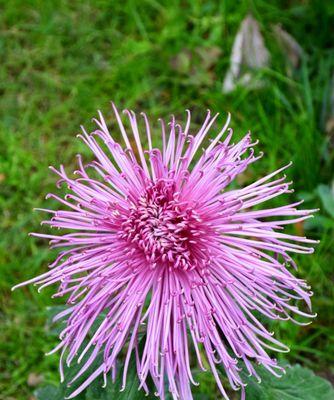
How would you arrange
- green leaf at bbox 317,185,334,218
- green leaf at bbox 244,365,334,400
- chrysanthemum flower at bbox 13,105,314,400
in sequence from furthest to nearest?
green leaf at bbox 317,185,334,218, green leaf at bbox 244,365,334,400, chrysanthemum flower at bbox 13,105,314,400

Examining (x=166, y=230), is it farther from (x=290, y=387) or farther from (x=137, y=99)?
(x=137, y=99)

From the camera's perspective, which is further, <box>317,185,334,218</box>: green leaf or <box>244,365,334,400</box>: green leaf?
<box>317,185,334,218</box>: green leaf

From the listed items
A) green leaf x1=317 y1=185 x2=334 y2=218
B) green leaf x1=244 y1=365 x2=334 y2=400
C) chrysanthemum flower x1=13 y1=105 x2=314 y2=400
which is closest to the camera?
chrysanthemum flower x1=13 y1=105 x2=314 y2=400

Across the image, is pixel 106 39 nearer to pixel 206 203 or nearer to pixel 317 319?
pixel 317 319

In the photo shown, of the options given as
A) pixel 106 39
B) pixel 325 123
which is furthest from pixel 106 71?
pixel 325 123

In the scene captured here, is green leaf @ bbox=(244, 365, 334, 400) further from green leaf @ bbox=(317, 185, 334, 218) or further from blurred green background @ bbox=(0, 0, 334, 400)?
green leaf @ bbox=(317, 185, 334, 218)

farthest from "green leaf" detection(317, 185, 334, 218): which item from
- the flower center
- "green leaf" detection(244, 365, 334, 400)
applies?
the flower center

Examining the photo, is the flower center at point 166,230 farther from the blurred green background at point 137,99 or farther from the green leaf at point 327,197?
the green leaf at point 327,197

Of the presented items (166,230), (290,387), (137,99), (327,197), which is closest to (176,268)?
(166,230)

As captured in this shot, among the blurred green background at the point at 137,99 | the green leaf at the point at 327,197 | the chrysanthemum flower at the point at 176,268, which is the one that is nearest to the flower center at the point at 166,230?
the chrysanthemum flower at the point at 176,268
